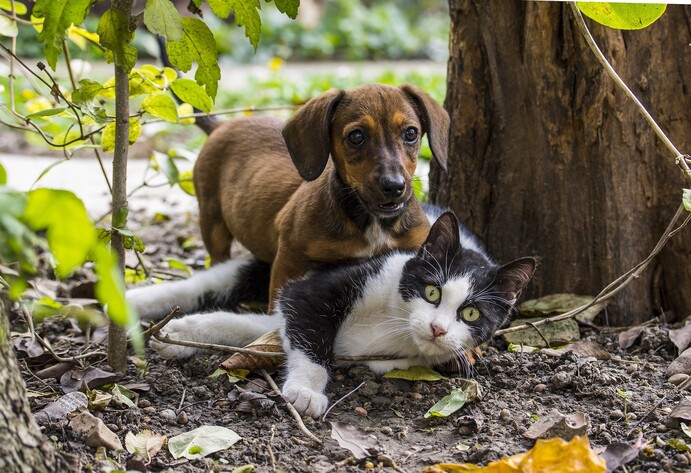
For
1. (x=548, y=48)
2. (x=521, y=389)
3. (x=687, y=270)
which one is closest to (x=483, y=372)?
(x=521, y=389)

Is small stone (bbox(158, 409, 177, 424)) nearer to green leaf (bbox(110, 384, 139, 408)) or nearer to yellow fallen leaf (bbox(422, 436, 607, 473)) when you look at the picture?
green leaf (bbox(110, 384, 139, 408))

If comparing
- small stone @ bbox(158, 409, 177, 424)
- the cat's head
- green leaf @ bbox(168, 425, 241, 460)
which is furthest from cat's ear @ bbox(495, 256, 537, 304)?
small stone @ bbox(158, 409, 177, 424)

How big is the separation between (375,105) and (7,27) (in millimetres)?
1527

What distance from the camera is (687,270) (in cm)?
373

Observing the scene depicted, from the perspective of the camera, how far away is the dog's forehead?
3.51m

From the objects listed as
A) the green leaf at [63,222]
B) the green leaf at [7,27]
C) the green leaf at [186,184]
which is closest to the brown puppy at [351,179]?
the green leaf at [186,184]

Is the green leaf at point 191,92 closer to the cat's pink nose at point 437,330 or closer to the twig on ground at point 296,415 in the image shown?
the twig on ground at point 296,415

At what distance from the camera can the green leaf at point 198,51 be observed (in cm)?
263

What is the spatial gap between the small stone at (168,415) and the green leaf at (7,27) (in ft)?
5.22

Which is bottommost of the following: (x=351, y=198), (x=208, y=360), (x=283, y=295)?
(x=208, y=360)

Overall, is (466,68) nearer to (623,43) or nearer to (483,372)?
(623,43)

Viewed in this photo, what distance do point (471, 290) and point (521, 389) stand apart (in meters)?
0.42

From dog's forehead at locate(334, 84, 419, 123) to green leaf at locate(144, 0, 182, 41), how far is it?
3.92 ft

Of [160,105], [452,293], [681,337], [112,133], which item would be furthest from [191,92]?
[681,337]
